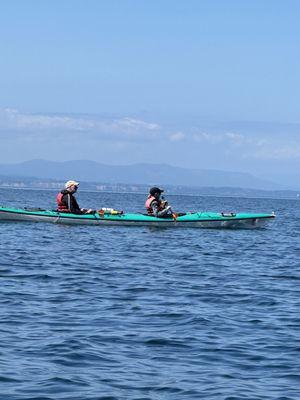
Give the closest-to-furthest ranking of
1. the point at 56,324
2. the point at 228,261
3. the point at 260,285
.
Answer: the point at 56,324
the point at 260,285
the point at 228,261

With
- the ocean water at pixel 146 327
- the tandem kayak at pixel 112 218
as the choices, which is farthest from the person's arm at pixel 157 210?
the ocean water at pixel 146 327

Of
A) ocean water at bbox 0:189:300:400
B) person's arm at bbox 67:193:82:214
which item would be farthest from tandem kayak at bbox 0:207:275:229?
ocean water at bbox 0:189:300:400

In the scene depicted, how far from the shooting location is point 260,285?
755 inches

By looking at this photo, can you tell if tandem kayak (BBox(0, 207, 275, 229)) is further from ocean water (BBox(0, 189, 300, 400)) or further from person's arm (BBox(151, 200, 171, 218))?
ocean water (BBox(0, 189, 300, 400))

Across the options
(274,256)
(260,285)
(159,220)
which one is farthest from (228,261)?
(159,220)

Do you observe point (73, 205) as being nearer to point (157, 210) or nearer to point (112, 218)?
point (112, 218)

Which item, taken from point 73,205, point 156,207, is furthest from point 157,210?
point 73,205

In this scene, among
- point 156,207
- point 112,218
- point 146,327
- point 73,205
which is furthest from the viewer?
point 112,218

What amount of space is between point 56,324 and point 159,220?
2304 cm

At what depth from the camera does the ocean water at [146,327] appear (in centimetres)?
1037

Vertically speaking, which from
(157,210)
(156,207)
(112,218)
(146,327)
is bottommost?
(146,327)

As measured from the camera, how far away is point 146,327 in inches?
533

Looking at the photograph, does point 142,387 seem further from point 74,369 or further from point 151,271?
point 151,271

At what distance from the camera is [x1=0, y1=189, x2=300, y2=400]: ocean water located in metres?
10.4
